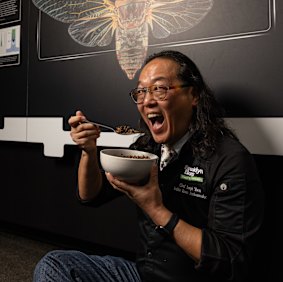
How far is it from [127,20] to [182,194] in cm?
86

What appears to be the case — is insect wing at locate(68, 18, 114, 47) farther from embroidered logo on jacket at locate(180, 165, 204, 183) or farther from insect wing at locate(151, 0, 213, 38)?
embroidered logo on jacket at locate(180, 165, 204, 183)

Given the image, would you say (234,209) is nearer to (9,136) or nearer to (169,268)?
(169,268)

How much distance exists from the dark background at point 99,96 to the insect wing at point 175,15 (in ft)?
0.09

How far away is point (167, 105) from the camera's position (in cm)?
98

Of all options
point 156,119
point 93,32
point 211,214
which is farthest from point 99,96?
point 211,214

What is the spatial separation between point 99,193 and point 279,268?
64 centimetres

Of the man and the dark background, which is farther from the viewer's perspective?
the dark background

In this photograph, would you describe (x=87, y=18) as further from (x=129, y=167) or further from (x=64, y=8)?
(x=129, y=167)

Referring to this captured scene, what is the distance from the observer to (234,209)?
82cm

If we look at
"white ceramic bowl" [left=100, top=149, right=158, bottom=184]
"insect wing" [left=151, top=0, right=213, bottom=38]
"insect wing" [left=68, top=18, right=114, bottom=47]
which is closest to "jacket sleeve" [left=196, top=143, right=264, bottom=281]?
"white ceramic bowl" [left=100, top=149, right=158, bottom=184]

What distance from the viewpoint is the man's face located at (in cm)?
98

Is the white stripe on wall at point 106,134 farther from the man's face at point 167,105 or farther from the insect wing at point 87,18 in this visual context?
the insect wing at point 87,18

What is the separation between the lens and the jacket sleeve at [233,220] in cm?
79

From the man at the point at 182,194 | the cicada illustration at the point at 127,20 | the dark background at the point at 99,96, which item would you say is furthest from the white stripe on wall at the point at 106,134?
the cicada illustration at the point at 127,20
